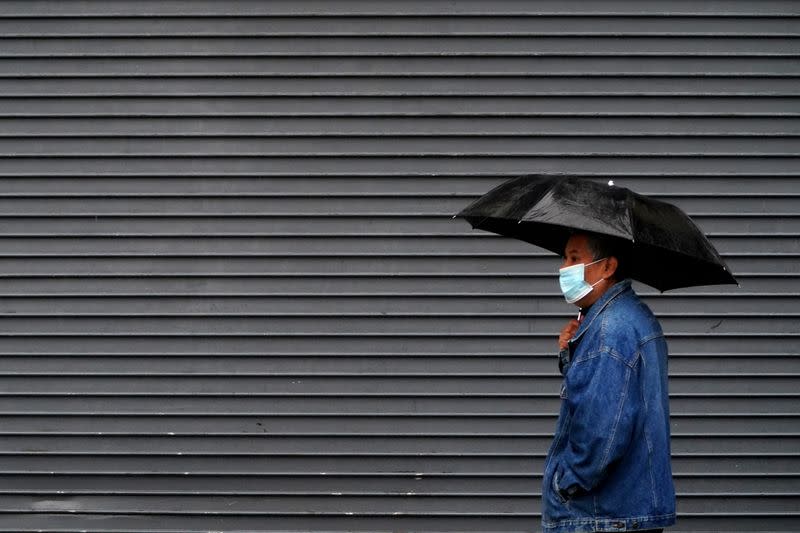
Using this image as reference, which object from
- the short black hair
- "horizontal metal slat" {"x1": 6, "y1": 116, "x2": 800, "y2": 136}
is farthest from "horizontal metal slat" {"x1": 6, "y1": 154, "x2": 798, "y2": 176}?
the short black hair

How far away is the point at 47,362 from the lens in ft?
16.4

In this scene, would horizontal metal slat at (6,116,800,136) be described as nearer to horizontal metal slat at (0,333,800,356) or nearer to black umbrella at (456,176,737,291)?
horizontal metal slat at (0,333,800,356)

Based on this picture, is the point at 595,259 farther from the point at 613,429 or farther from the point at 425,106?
the point at 425,106

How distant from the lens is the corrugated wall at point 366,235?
16.1 ft

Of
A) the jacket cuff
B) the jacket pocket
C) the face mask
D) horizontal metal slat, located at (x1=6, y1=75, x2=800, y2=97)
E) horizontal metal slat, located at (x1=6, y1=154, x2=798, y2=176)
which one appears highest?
horizontal metal slat, located at (x1=6, y1=75, x2=800, y2=97)

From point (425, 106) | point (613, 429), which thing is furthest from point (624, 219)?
point (425, 106)

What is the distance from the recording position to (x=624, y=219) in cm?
299

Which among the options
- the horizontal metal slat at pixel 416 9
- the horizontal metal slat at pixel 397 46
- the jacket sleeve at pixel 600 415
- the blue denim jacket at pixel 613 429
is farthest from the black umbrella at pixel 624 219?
the horizontal metal slat at pixel 416 9

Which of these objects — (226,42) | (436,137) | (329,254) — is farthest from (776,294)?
(226,42)

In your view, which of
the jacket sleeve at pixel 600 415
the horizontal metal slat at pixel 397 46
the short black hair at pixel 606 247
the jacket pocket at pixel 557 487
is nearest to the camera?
the jacket sleeve at pixel 600 415

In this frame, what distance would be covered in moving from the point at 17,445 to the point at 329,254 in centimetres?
201

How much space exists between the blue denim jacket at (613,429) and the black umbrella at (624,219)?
26cm

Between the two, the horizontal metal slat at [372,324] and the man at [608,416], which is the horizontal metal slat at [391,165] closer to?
the horizontal metal slat at [372,324]

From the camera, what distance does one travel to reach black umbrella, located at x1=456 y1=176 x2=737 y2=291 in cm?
298
